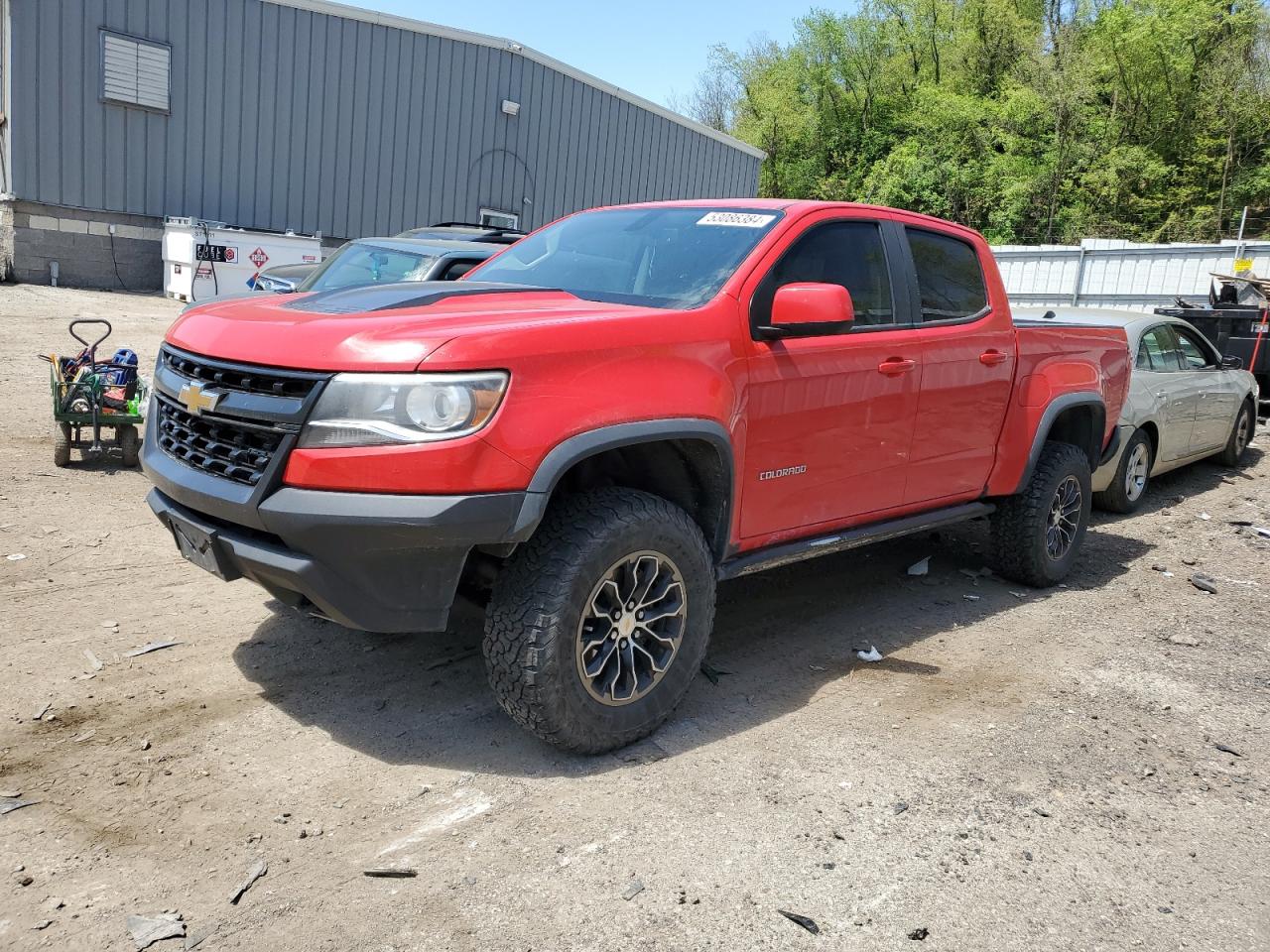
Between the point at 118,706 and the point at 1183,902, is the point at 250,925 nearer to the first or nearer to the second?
the point at 118,706

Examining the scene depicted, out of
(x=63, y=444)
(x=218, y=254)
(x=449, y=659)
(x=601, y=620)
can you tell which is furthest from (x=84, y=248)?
(x=601, y=620)


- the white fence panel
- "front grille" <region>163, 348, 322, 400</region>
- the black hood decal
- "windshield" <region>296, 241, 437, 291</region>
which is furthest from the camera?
the white fence panel

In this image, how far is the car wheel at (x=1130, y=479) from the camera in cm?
801

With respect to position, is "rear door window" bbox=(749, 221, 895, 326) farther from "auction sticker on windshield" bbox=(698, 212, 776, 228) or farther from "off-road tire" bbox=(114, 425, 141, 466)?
"off-road tire" bbox=(114, 425, 141, 466)

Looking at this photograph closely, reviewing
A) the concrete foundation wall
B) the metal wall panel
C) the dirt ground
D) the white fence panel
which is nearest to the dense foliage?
the white fence panel

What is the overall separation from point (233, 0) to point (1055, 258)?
1703 centimetres

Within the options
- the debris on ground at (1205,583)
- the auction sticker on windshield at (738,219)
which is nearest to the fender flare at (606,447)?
the auction sticker on windshield at (738,219)

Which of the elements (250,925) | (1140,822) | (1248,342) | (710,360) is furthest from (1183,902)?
(1248,342)

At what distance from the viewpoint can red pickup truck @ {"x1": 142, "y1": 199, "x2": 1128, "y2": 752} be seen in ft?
9.94

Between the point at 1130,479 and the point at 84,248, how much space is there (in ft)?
59.0

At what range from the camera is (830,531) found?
443 cm

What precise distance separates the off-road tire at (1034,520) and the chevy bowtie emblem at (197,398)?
13.6ft

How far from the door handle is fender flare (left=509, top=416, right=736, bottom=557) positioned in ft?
3.50

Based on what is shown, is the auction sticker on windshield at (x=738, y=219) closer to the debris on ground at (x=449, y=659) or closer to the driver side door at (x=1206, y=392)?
the debris on ground at (x=449, y=659)
